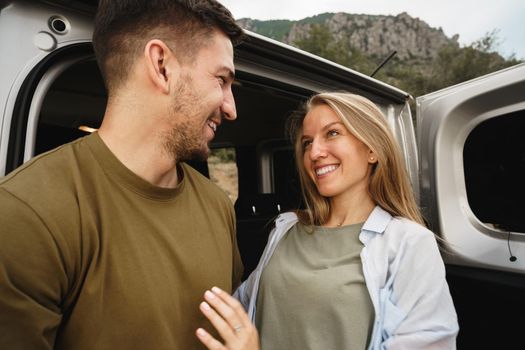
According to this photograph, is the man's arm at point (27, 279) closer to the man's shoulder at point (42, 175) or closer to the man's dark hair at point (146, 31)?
the man's shoulder at point (42, 175)

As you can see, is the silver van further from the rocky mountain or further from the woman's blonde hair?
the rocky mountain

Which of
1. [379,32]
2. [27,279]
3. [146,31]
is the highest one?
[379,32]

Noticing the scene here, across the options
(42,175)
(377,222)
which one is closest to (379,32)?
(377,222)

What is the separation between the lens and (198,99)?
1256 millimetres

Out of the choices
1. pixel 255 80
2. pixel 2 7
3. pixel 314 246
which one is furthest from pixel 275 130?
pixel 2 7

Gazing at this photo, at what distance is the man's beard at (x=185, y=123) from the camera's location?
4.05 ft

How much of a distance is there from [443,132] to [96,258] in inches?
74.7

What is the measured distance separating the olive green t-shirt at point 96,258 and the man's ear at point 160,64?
29 cm

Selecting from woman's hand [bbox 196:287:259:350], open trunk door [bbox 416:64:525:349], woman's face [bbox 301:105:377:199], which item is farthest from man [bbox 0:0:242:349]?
open trunk door [bbox 416:64:525:349]

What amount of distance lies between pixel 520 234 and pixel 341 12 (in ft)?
340

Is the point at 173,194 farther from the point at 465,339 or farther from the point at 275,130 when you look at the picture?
the point at 275,130

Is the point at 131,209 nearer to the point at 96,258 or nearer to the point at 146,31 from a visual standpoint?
the point at 96,258

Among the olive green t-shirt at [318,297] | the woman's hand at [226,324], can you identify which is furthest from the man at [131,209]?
the olive green t-shirt at [318,297]

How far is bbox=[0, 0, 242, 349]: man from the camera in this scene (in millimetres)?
846
